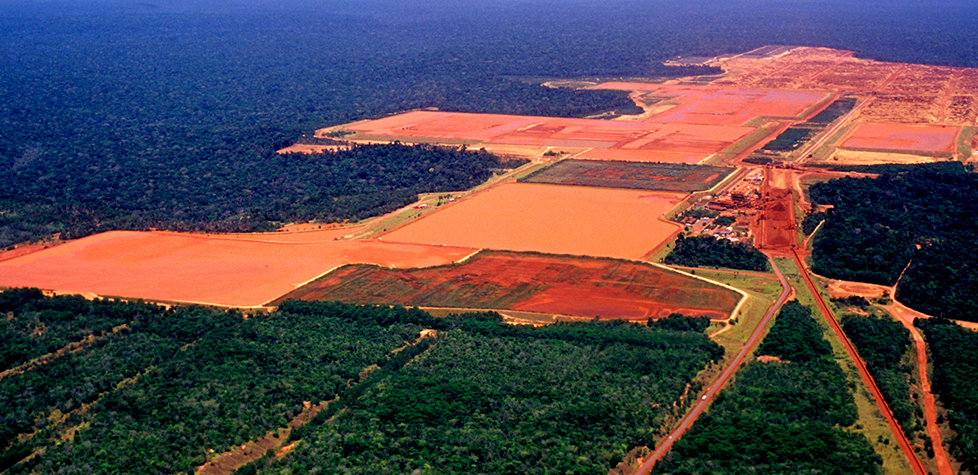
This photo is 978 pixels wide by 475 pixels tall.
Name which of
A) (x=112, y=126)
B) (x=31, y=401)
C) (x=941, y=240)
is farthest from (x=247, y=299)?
(x=112, y=126)

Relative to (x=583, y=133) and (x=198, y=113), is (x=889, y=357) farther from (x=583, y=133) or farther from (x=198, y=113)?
(x=198, y=113)

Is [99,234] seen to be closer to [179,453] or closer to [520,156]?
[179,453]

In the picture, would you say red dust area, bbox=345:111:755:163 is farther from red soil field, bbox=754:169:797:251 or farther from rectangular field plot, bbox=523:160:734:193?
red soil field, bbox=754:169:797:251

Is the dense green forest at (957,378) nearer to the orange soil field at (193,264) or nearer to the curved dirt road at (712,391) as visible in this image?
the curved dirt road at (712,391)

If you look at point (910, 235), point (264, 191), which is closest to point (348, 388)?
point (910, 235)

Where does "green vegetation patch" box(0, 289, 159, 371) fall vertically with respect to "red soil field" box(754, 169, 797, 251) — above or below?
below

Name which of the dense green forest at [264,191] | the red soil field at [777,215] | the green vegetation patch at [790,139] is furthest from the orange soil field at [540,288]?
the green vegetation patch at [790,139]

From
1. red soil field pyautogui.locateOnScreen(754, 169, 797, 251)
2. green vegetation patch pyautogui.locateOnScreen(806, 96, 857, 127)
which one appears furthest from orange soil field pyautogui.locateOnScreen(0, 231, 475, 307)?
green vegetation patch pyautogui.locateOnScreen(806, 96, 857, 127)
